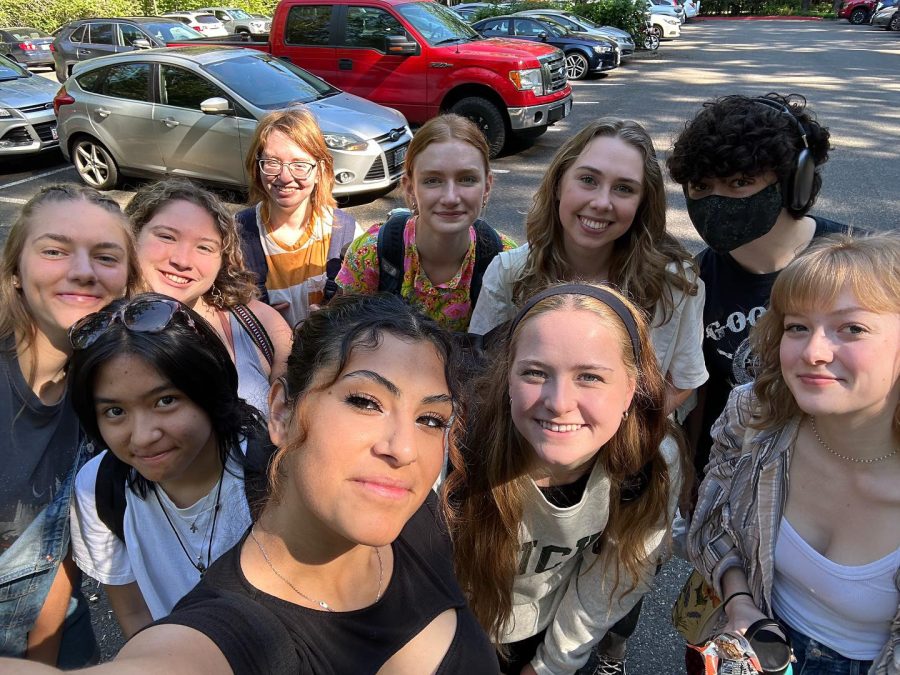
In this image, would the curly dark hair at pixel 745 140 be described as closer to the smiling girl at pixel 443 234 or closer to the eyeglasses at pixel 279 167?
the smiling girl at pixel 443 234

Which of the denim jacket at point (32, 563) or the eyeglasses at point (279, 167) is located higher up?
the eyeglasses at point (279, 167)

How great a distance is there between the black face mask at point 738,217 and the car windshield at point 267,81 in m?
6.02

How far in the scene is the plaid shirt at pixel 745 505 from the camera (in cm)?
177

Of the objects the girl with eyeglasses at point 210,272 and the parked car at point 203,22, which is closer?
the girl with eyeglasses at point 210,272

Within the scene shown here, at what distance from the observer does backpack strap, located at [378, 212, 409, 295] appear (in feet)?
9.04

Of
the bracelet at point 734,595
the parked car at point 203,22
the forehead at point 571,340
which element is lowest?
the bracelet at point 734,595

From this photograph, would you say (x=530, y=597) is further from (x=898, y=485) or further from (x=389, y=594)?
(x=898, y=485)

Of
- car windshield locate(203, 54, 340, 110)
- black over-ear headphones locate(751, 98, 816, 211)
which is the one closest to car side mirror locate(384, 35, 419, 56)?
car windshield locate(203, 54, 340, 110)

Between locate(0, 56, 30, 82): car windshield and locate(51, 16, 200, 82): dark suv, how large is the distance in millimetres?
3948

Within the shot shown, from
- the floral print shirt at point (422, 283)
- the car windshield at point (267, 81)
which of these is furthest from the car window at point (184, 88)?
the floral print shirt at point (422, 283)

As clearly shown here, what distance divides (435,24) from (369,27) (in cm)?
101

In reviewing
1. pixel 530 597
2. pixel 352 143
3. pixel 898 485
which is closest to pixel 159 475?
pixel 530 597

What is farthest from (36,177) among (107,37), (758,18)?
(758,18)

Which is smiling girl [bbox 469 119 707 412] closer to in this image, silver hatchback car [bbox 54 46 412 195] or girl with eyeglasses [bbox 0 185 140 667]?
girl with eyeglasses [bbox 0 185 140 667]
